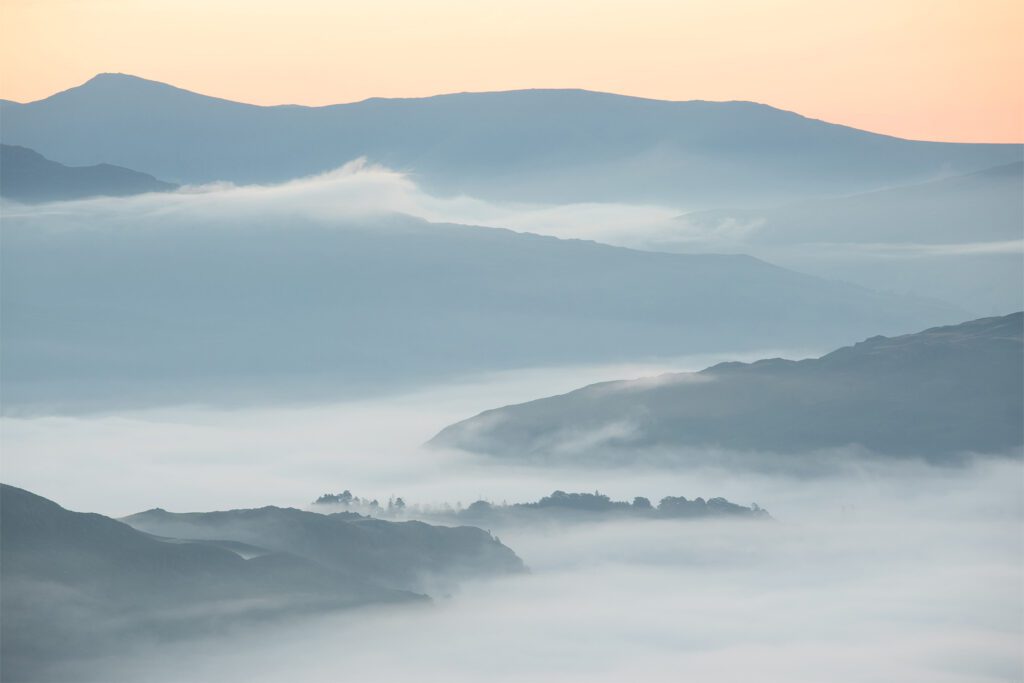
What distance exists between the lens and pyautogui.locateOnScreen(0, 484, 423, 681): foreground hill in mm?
125750

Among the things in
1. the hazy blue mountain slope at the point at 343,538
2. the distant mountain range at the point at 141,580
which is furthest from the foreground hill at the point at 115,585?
the hazy blue mountain slope at the point at 343,538

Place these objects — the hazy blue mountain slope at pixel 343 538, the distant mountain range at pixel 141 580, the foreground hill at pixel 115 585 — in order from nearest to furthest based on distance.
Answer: the distant mountain range at pixel 141 580 → the foreground hill at pixel 115 585 → the hazy blue mountain slope at pixel 343 538

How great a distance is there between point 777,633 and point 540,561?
2931cm

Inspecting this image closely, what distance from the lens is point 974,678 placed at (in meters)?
164

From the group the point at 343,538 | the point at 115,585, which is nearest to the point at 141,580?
the point at 115,585

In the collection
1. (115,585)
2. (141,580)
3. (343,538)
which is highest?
(343,538)

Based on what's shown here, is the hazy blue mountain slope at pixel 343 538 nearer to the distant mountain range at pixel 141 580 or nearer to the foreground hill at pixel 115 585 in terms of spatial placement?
the distant mountain range at pixel 141 580

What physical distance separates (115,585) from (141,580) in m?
2.18

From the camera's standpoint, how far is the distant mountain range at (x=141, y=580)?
124938 millimetres

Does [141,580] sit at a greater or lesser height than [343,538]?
lesser

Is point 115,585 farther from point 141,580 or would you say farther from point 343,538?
point 343,538

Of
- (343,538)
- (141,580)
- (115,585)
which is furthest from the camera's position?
(343,538)

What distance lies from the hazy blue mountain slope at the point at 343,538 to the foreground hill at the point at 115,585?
6461mm

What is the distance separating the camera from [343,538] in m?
154
